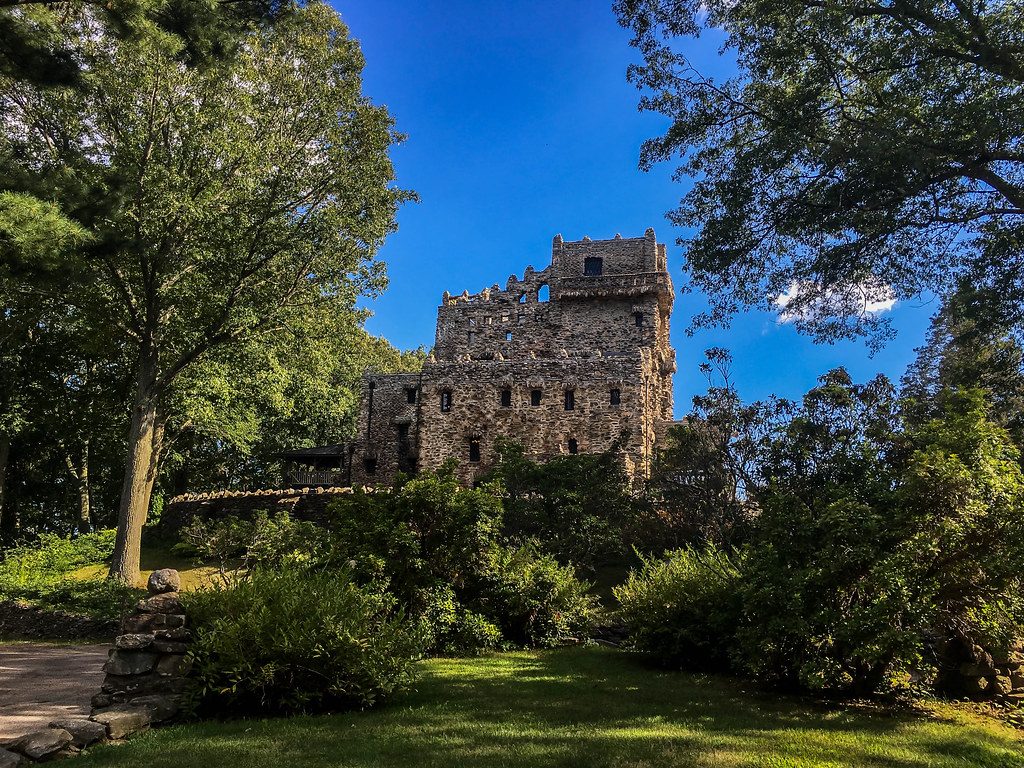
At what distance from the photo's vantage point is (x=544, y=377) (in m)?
28.7

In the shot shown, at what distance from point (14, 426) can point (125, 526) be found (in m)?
9.17

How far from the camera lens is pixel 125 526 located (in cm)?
1617

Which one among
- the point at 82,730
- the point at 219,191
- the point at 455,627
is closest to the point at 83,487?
the point at 219,191

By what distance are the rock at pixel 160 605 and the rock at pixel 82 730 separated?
124 centimetres

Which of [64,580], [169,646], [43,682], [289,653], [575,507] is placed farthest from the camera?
[575,507]

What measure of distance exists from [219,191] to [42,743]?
1394 cm

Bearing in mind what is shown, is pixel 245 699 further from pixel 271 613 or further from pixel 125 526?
pixel 125 526

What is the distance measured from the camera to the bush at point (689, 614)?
991cm

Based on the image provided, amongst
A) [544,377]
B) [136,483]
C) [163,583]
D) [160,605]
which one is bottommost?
[160,605]

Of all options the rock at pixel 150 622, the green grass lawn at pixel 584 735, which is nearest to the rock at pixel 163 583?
the rock at pixel 150 622

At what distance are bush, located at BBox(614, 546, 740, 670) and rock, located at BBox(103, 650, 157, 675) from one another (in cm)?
708

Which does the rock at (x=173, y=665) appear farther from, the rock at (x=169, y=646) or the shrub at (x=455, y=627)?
the shrub at (x=455, y=627)

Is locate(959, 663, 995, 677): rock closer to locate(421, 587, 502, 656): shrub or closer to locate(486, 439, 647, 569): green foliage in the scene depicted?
locate(421, 587, 502, 656): shrub

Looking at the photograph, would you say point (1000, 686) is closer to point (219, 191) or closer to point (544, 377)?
point (219, 191)
